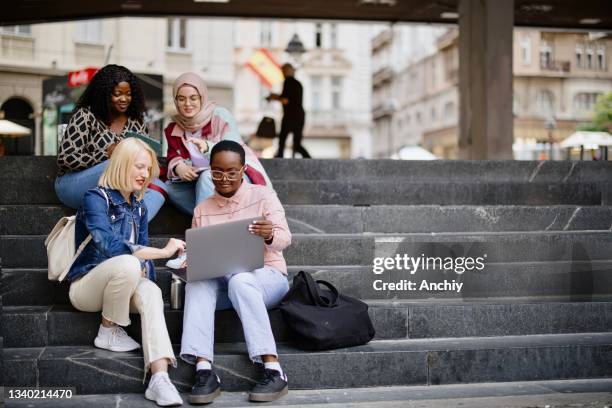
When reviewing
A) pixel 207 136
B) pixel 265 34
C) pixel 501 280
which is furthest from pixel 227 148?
pixel 265 34

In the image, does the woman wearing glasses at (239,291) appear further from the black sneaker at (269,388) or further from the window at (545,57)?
the window at (545,57)

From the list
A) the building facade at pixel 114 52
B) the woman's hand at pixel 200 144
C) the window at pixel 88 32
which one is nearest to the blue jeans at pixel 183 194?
the woman's hand at pixel 200 144

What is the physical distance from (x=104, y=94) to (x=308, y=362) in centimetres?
247

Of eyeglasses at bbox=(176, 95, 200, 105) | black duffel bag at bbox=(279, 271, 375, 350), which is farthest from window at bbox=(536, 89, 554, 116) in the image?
black duffel bag at bbox=(279, 271, 375, 350)

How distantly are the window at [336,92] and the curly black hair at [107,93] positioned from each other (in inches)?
1703

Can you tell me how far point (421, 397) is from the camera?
481cm

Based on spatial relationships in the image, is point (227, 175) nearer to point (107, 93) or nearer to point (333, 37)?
point (107, 93)

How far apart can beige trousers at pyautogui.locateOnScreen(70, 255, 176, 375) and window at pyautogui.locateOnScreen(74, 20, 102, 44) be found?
22.5 m

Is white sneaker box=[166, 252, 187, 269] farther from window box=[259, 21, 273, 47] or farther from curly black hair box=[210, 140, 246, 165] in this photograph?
window box=[259, 21, 273, 47]

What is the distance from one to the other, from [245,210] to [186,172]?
0.87 m

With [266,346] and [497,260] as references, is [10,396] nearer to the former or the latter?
[266,346]

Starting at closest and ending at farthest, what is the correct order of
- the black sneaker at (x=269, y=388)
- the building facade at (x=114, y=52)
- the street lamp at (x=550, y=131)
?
the black sneaker at (x=269, y=388), the building facade at (x=114, y=52), the street lamp at (x=550, y=131)

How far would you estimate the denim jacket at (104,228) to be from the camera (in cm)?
477

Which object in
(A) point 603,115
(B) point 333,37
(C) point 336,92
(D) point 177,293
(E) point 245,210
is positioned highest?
(B) point 333,37
